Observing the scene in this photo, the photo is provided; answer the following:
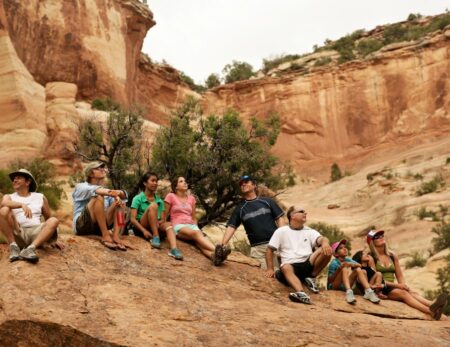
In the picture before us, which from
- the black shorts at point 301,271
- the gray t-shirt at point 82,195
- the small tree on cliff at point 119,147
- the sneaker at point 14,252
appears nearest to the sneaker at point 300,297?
the black shorts at point 301,271

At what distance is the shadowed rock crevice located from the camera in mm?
4719

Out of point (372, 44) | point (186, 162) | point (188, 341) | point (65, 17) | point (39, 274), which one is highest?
point (372, 44)

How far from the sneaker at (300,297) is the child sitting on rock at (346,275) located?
2.21ft

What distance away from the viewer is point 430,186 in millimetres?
22656

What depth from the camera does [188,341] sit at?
4719 millimetres

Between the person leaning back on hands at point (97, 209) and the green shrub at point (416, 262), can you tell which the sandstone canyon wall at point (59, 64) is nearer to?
the green shrub at point (416, 262)

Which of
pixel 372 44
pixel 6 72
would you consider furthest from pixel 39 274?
pixel 372 44

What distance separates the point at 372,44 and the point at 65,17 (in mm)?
23818

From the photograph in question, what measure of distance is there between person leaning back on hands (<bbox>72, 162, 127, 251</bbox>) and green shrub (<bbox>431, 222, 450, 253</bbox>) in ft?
38.0

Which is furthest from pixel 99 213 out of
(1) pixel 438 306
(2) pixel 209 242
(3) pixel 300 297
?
(1) pixel 438 306

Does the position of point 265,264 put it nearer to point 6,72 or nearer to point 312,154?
point 6,72

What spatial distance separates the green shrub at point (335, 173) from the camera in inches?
1331

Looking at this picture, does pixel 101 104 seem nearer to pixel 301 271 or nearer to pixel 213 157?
pixel 213 157

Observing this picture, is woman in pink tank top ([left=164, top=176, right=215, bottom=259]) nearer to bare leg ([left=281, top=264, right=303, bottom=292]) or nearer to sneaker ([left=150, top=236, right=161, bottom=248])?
sneaker ([left=150, top=236, right=161, bottom=248])
